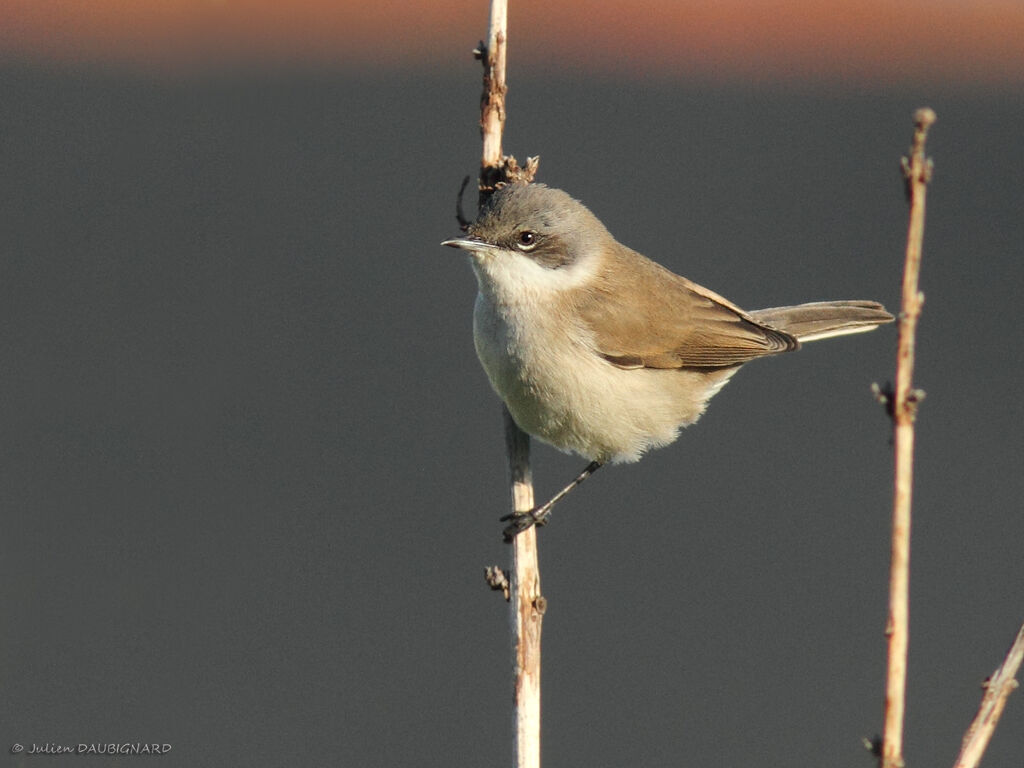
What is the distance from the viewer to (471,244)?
3586 mm

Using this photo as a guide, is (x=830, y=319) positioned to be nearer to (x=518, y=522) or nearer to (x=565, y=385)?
(x=565, y=385)

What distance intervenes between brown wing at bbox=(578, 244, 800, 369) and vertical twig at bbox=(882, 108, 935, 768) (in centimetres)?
224

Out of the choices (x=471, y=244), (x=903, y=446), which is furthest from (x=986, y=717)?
(x=471, y=244)

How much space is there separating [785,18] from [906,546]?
333 inches

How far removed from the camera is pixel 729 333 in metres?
4.29

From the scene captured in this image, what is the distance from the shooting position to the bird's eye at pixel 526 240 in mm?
3673

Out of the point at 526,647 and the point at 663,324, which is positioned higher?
the point at 663,324

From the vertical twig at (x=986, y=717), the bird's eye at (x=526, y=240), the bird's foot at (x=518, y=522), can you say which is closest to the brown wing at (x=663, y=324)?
the bird's eye at (x=526, y=240)

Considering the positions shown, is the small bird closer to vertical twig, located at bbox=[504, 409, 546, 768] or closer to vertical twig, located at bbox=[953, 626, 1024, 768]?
vertical twig, located at bbox=[504, 409, 546, 768]

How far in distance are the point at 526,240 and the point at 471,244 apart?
7.8 inches

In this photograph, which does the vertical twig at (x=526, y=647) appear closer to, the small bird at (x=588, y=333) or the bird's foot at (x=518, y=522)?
the bird's foot at (x=518, y=522)

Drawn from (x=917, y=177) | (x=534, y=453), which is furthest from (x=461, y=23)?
(x=917, y=177)

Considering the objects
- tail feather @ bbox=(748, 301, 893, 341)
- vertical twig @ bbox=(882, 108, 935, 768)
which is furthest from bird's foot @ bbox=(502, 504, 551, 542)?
tail feather @ bbox=(748, 301, 893, 341)

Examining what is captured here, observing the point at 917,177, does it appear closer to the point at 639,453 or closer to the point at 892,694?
the point at 892,694
